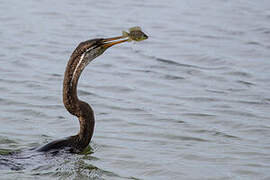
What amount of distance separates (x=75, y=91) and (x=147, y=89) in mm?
3723

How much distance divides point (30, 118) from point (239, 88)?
3793mm

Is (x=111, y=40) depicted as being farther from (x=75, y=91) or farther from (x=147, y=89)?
(x=147, y=89)

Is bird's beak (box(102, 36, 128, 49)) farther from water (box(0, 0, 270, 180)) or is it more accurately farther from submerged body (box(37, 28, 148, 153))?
water (box(0, 0, 270, 180))

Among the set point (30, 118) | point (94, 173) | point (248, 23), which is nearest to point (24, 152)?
point (94, 173)

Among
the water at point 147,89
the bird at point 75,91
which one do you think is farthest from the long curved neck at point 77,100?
the water at point 147,89

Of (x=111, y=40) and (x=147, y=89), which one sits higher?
(x=111, y=40)

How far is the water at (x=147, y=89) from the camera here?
7785 millimetres

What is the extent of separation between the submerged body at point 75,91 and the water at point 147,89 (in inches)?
7.0

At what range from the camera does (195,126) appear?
941 cm

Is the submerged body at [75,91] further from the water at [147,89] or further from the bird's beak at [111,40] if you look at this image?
the water at [147,89]

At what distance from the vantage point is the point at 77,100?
25.3 feet

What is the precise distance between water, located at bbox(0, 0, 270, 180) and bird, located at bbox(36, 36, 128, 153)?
0.57 feet

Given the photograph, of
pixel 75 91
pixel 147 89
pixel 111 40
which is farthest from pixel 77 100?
pixel 147 89

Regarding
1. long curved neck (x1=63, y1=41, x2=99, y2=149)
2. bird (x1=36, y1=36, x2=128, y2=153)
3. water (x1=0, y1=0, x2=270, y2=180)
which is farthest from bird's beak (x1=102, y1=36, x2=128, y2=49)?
water (x1=0, y1=0, x2=270, y2=180)
